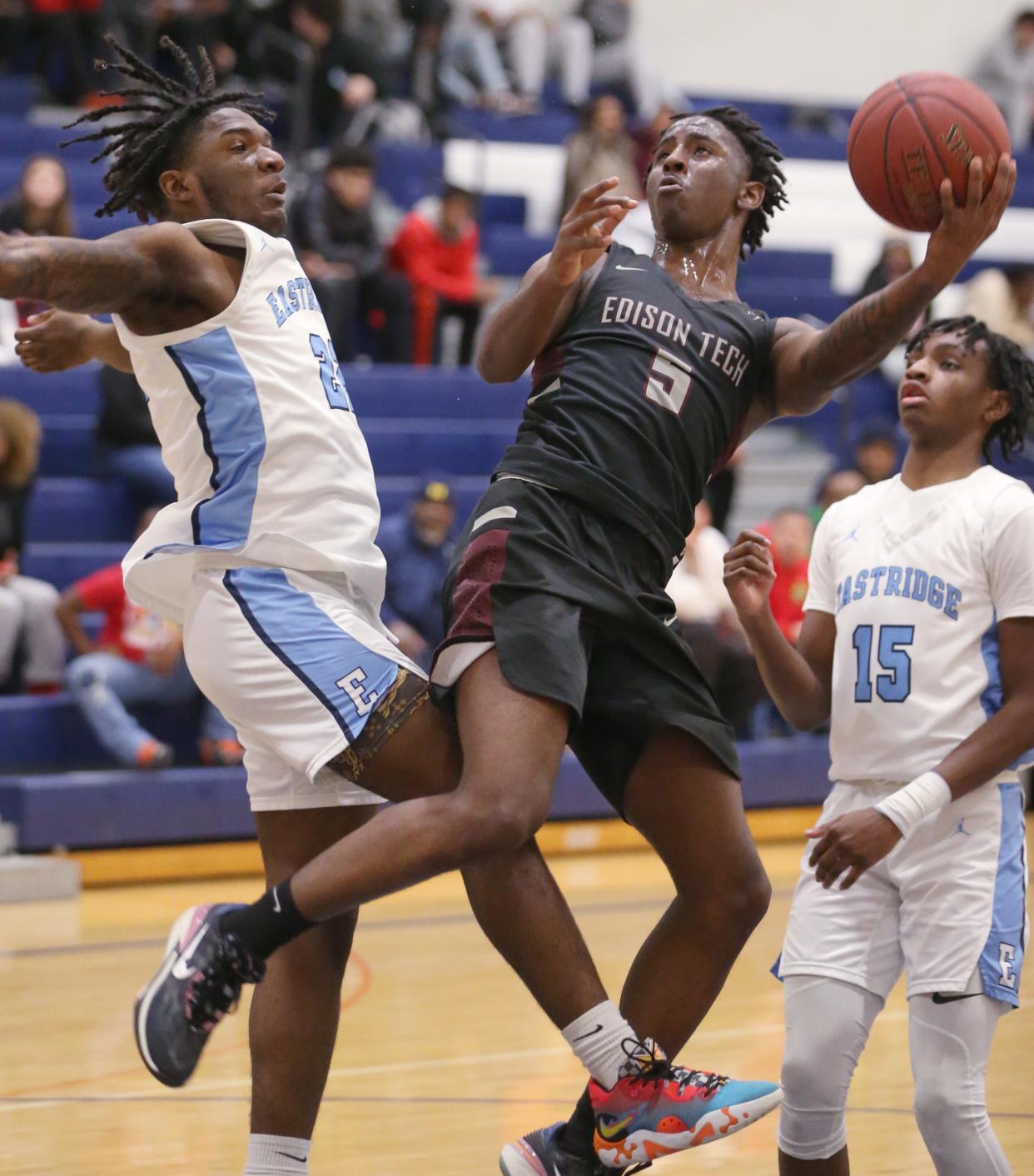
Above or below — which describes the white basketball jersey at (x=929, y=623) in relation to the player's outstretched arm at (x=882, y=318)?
below

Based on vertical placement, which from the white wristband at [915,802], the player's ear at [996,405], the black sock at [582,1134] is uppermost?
the player's ear at [996,405]

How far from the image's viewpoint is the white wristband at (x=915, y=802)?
348cm

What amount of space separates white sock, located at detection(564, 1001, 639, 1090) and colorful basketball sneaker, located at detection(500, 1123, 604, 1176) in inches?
9.7

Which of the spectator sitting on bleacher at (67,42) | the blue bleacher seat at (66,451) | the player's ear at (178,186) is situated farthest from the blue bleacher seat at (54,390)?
the player's ear at (178,186)

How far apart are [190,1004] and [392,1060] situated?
93.6 inches

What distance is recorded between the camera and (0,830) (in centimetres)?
774

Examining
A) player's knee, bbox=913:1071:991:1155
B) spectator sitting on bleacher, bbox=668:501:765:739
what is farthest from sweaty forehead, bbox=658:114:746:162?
spectator sitting on bleacher, bbox=668:501:765:739

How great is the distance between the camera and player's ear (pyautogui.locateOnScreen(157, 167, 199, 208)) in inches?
143

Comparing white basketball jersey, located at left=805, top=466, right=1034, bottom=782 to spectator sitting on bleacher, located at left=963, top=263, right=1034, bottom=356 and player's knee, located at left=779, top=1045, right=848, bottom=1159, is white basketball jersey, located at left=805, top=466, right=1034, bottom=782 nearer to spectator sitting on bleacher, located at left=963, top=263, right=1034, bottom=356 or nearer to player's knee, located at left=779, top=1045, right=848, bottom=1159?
player's knee, located at left=779, top=1045, right=848, bottom=1159

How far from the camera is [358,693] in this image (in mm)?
3348

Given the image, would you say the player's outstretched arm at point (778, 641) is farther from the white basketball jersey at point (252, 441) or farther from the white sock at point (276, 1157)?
the white sock at point (276, 1157)

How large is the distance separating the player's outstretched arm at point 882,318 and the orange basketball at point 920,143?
0.05 metres

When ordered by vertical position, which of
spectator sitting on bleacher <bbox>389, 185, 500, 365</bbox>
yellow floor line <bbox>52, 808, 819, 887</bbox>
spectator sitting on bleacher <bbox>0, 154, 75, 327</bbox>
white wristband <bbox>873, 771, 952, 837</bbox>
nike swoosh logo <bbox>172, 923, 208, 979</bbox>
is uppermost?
white wristband <bbox>873, 771, 952, 837</bbox>

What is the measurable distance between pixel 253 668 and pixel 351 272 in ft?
25.0
